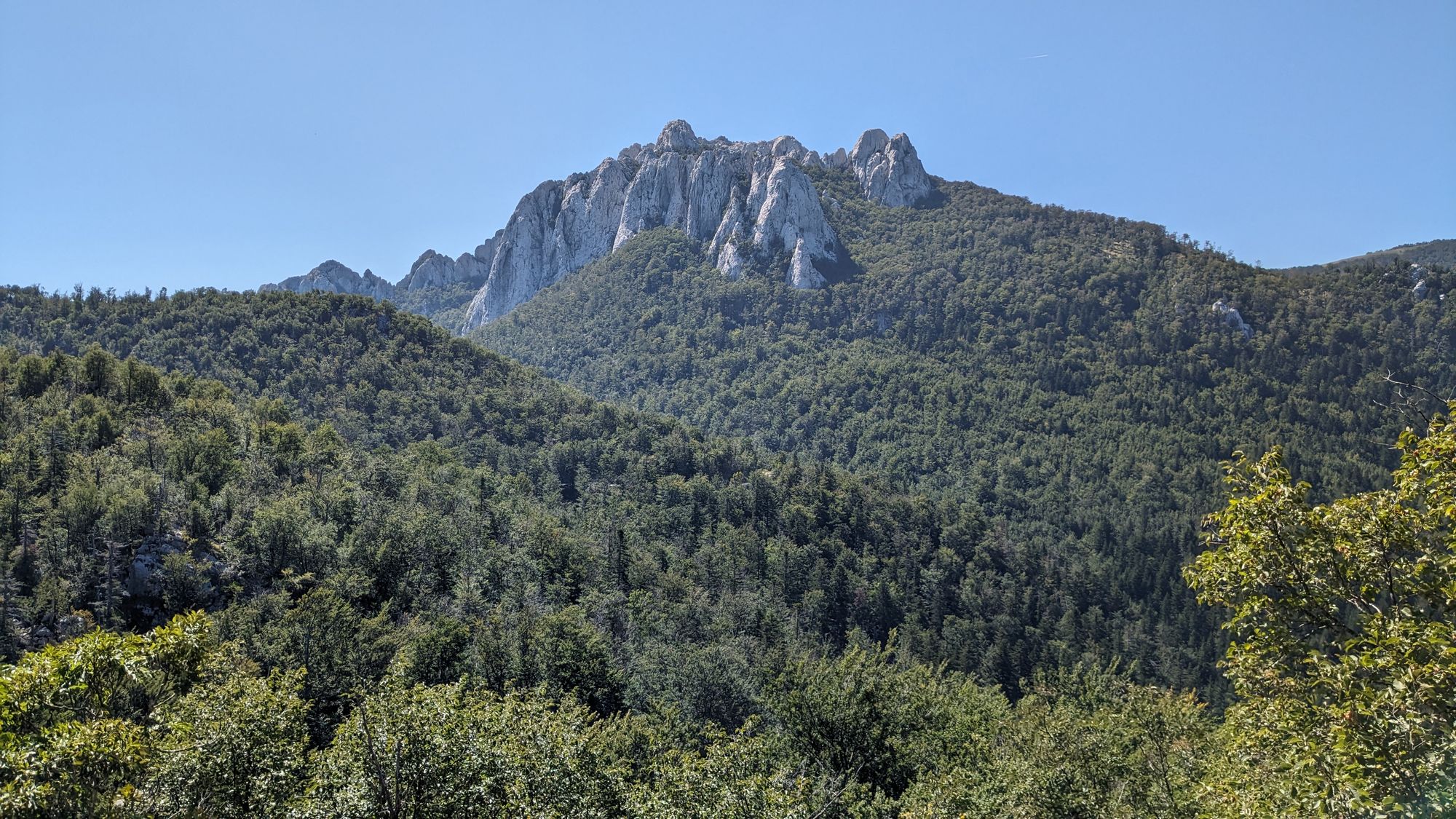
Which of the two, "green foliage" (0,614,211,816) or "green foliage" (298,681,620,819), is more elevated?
"green foliage" (0,614,211,816)

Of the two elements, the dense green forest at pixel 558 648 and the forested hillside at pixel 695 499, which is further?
the forested hillside at pixel 695 499

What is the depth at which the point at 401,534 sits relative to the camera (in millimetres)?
69250

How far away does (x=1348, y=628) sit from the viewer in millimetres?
11094

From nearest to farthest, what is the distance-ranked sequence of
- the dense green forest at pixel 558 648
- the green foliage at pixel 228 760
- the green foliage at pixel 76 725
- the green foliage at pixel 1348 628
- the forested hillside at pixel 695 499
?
the green foliage at pixel 1348 628
the green foliage at pixel 76 725
the dense green forest at pixel 558 648
the green foliage at pixel 228 760
the forested hillside at pixel 695 499

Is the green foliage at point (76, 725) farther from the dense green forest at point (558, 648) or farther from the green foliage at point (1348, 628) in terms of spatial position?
the green foliage at point (1348, 628)

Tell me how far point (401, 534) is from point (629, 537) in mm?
41847

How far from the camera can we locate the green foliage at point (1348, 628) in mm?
9266

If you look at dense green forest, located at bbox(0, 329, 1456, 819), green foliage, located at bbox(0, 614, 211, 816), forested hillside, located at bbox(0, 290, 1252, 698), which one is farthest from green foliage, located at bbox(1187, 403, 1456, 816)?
forested hillside, located at bbox(0, 290, 1252, 698)

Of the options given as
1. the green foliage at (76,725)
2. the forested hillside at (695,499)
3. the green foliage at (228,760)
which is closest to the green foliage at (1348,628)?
the green foliage at (76,725)

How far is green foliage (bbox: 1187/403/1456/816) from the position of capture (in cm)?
927

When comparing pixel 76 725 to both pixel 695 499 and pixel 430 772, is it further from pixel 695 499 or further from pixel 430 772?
pixel 695 499

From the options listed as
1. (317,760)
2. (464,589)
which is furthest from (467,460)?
Result: (317,760)

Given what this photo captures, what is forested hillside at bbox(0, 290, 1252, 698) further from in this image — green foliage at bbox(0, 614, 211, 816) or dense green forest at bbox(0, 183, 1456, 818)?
green foliage at bbox(0, 614, 211, 816)

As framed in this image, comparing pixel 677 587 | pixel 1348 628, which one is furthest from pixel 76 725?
pixel 677 587
